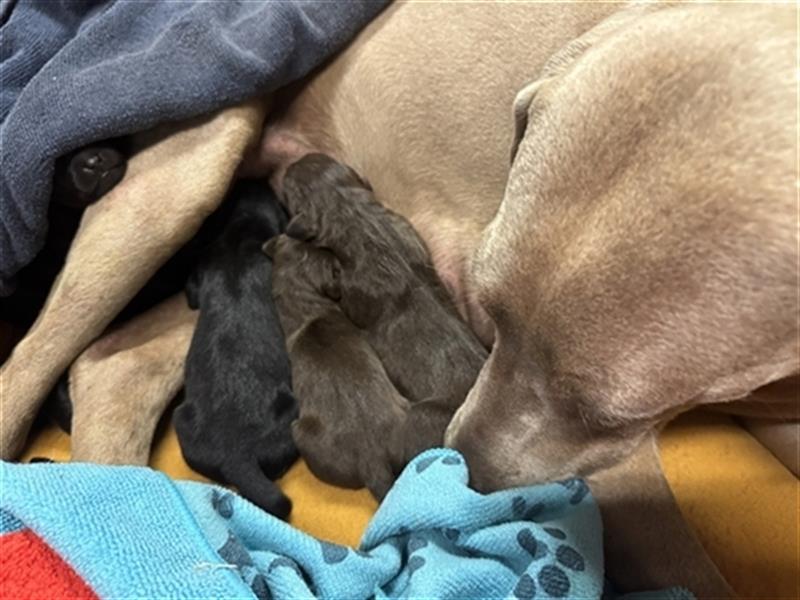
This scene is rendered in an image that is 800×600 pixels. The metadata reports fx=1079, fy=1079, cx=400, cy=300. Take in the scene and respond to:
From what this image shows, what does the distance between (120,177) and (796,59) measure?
4.41ft

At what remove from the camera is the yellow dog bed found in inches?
73.4

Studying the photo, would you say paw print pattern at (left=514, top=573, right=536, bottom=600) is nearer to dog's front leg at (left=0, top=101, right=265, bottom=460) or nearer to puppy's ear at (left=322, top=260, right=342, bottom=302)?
puppy's ear at (left=322, top=260, right=342, bottom=302)

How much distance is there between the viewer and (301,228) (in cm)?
219

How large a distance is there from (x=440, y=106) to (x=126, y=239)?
2.22 feet

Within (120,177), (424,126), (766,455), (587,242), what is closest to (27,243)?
(120,177)

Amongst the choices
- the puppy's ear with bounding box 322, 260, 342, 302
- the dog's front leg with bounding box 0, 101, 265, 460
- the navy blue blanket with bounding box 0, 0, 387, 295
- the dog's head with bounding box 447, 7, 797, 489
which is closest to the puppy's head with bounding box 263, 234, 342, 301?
the puppy's ear with bounding box 322, 260, 342, 302

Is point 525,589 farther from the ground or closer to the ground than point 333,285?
closer to the ground

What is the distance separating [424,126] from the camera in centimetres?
221

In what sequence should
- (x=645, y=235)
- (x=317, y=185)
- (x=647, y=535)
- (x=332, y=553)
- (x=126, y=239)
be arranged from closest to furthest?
(x=645, y=235) < (x=332, y=553) < (x=647, y=535) < (x=126, y=239) < (x=317, y=185)

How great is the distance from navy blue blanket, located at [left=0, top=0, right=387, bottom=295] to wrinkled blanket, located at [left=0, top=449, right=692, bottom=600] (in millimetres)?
631

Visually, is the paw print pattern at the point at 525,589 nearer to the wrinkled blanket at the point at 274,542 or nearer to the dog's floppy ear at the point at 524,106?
the wrinkled blanket at the point at 274,542

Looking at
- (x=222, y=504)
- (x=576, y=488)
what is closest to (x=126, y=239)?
(x=222, y=504)

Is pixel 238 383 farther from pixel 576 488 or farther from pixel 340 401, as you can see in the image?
pixel 576 488

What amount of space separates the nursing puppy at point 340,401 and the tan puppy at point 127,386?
28 cm
